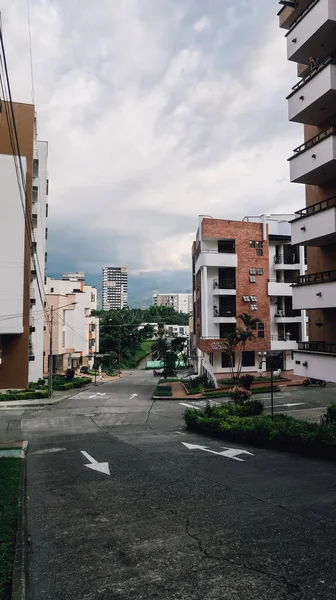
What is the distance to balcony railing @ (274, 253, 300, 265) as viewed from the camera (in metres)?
41.0

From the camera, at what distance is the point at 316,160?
50.2ft

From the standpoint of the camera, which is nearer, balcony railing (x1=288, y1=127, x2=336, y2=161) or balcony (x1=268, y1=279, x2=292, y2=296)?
balcony railing (x1=288, y1=127, x2=336, y2=161)

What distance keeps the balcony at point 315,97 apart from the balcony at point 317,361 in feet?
29.0

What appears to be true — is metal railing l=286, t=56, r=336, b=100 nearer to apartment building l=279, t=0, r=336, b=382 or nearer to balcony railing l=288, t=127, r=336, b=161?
apartment building l=279, t=0, r=336, b=382

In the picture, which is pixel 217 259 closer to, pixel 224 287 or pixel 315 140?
pixel 224 287

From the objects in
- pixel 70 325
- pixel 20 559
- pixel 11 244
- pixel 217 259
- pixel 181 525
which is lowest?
pixel 181 525

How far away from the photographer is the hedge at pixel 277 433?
41.5 ft

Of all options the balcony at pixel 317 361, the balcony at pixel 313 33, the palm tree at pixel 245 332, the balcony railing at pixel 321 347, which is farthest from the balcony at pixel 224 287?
the balcony at pixel 313 33

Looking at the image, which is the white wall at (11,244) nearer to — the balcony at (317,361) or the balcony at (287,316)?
the balcony at (287,316)

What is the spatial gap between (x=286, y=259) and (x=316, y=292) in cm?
2701

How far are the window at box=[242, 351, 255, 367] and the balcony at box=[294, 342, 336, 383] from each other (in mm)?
22569

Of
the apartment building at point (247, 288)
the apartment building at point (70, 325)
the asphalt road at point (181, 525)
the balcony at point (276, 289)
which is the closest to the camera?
the asphalt road at point (181, 525)

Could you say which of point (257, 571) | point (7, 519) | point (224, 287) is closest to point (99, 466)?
point (7, 519)

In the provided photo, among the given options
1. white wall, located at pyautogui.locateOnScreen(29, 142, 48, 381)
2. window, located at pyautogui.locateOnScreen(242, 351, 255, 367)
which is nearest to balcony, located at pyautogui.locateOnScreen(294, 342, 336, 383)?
window, located at pyautogui.locateOnScreen(242, 351, 255, 367)
